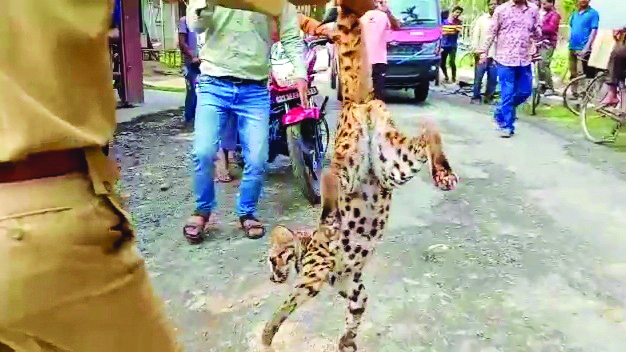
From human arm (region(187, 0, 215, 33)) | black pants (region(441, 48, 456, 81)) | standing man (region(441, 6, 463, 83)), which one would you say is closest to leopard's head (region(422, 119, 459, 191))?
human arm (region(187, 0, 215, 33))

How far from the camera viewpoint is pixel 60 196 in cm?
122

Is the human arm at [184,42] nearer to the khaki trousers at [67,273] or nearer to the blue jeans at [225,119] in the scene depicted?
the blue jeans at [225,119]

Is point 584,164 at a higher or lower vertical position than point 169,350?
lower

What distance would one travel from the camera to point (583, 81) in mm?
11281

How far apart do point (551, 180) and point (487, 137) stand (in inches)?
97.9

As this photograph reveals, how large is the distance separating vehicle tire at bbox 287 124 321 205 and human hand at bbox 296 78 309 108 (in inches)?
7.2

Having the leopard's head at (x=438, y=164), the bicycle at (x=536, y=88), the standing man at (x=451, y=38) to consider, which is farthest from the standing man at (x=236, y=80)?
the standing man at (x=451, y=38)

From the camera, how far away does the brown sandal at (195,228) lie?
5.05 metres

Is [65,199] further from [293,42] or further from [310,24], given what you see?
[293,42]

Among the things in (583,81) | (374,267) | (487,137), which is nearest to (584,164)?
(487,137)

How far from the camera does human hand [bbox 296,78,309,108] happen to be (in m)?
5.41

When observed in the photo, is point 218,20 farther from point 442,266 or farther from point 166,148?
point 166,148

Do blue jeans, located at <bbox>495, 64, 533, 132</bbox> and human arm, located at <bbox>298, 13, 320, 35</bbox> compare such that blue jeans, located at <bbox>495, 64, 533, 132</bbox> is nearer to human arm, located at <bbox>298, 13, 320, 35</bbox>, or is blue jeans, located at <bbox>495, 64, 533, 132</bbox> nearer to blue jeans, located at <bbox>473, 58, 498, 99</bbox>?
blue jeans, located at <bbox>473, 58, 498, 99</bbox>

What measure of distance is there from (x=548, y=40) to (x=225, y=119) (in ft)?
31.9
